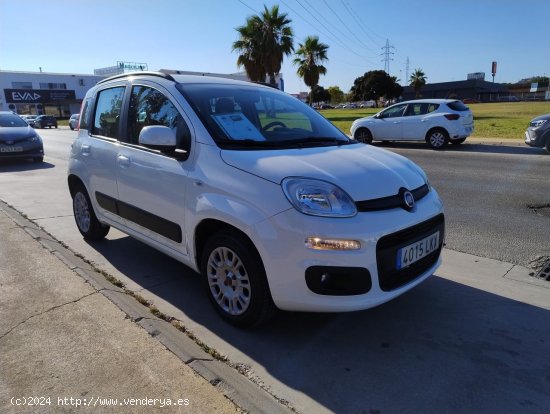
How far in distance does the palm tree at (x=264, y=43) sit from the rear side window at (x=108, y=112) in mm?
27954

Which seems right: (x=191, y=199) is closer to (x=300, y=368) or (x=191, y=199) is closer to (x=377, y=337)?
(x=300, y=368)

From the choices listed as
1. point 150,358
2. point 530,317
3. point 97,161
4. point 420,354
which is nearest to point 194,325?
point 150,358

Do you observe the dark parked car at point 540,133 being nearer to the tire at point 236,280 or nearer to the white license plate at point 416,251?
the white license plate at point 416,251

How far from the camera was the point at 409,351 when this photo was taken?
9.53ft

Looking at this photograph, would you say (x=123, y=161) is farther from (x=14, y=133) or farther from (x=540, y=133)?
(x=540, y=133)

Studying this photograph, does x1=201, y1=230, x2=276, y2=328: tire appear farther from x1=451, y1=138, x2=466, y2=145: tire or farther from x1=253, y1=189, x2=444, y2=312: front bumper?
x1=451, y1=138, x2=466, y2=145: tire

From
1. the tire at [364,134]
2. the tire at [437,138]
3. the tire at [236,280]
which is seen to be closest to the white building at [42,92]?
the tire at [364,134]

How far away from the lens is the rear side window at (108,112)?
438cm

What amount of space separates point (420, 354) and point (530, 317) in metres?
1.08

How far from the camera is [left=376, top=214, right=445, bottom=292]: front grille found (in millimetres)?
2760

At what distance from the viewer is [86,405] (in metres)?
2.40

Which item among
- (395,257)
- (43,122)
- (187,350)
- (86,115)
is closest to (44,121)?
(43,122)

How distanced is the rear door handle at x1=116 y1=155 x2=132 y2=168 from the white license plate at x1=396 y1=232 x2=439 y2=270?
98.7 inches

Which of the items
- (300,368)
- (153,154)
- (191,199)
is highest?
(153,154)
